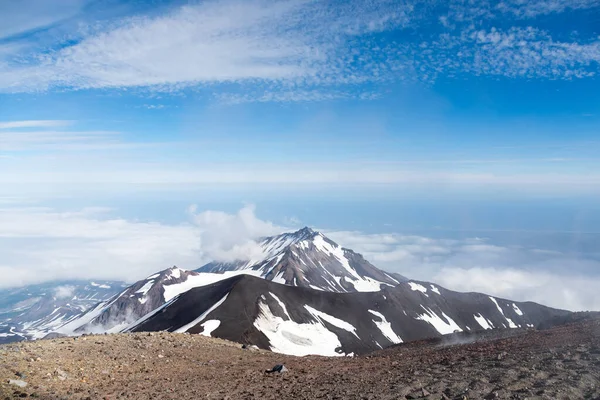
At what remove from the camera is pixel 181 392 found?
50.4ft

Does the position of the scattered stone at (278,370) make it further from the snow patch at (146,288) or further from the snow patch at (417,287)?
the snow patch at (146,288)

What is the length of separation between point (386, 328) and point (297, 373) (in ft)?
251

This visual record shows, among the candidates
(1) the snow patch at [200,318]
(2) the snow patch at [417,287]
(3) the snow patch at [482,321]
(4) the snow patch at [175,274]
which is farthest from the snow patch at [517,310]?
(4) the snow patch at [175,274]

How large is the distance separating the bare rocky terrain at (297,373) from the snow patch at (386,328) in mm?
66956

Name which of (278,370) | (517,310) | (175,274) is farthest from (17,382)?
(175,274)

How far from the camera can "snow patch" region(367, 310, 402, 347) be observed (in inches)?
3398

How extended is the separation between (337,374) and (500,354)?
751 cm

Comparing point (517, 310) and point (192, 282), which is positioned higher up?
point (517, 310)

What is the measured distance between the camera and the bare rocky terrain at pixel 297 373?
13.7m

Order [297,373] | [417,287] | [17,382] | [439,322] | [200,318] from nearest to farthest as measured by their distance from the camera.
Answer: [17,382], [297,373], [200,318], [439,322], [417,287]

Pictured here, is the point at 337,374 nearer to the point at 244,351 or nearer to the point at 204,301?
the point at 244,351

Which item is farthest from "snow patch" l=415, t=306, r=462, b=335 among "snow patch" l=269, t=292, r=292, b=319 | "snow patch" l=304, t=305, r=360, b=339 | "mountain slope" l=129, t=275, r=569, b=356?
"snow patch" l=269, t=292, r=292, b=319

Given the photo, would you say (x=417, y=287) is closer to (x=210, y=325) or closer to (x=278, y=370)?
(x=210, y=325)

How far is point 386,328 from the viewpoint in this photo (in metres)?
89.0
